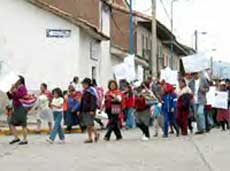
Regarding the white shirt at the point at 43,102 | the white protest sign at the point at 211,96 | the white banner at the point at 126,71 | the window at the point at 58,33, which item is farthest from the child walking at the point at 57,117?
the window at the point at 58,33

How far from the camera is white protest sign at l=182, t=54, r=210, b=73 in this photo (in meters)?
22.0

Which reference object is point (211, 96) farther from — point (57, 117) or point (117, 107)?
point (57, 117)

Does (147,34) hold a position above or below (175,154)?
above

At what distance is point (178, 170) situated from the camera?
1284 centimetres

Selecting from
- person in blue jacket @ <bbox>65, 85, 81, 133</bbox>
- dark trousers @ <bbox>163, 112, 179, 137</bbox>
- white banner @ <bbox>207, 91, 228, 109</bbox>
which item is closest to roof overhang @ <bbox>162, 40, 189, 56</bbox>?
white banner @ <bbox>207, 91, 228, 109</bbox>

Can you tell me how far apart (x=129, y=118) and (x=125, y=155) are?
11054 millimetres

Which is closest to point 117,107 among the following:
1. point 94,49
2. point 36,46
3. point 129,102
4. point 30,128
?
point 30,128

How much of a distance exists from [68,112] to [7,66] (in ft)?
26.2

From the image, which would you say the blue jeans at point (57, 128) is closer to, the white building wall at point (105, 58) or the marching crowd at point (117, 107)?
the marching crowd at point (117, 107)

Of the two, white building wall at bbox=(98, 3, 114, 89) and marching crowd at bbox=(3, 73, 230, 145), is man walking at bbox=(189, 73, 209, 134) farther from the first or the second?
white building wall at bbox=(98, 3, 114, 89)

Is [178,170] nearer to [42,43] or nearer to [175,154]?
[175,154]

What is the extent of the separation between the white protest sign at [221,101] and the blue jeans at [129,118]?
3241mm

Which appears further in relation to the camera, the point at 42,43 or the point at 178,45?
the point at 178,45

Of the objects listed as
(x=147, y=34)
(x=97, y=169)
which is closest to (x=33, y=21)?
(x=97, y=169)
